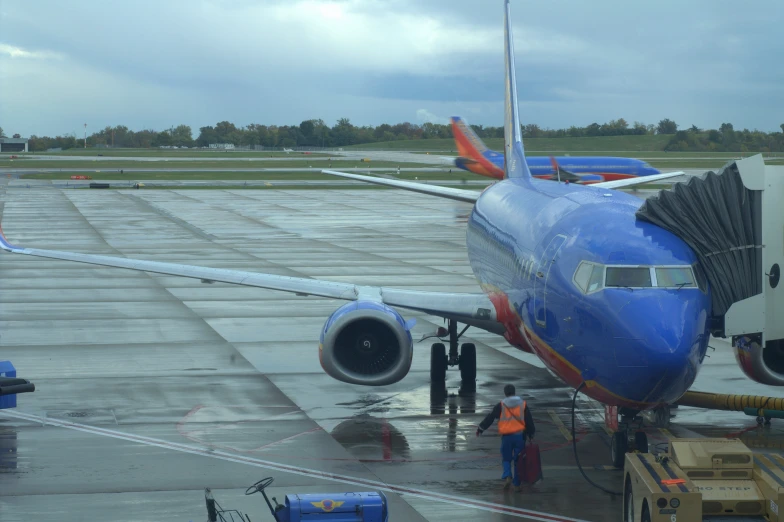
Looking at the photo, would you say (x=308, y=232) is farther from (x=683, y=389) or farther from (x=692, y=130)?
(x=692, y=130)

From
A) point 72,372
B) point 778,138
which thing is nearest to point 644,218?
point 72,372

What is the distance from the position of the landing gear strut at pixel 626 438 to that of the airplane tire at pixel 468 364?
560 cm

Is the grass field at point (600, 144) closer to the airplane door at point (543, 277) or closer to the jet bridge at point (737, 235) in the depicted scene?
the airplane door at point (543, 277)

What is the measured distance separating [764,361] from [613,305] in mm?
4976

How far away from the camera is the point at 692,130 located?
414 ft

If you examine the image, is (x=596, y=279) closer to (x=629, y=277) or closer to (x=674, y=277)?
(x=629, y=277)

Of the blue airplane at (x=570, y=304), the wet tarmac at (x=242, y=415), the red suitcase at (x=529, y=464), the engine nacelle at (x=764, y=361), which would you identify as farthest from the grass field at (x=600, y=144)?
the red suitcase at (x=529, y=464)

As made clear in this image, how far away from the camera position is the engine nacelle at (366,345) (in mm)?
16875

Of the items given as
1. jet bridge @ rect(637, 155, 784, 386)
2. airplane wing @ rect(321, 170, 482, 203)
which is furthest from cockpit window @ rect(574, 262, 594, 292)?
airplane wing @ rect(321, 170, 482, 203)

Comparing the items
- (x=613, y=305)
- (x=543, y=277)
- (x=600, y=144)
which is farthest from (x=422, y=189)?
(x=600, y=144)

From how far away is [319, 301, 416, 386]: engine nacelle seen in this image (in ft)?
55.4

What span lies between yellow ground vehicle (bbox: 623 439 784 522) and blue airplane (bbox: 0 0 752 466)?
950 millimetres

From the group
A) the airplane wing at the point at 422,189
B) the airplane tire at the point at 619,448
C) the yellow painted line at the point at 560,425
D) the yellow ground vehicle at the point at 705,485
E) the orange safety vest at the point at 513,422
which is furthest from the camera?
the airplane wing at the point at 422,189

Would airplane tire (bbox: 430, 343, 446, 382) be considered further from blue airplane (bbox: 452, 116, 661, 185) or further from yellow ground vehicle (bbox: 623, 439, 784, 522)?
blue airplane (bbox: 452, 116, 661, 185)
